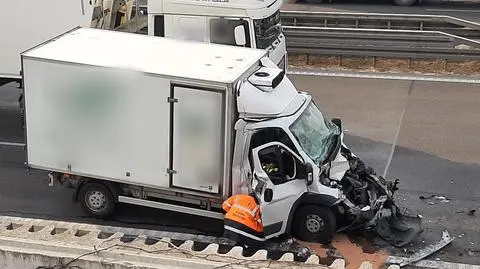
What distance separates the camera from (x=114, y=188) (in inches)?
456

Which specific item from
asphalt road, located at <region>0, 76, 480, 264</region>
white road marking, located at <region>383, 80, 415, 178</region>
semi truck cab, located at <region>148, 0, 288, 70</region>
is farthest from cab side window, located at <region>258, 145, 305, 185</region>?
semi truck cab, located at <region>148, 0, 288, 70</region>

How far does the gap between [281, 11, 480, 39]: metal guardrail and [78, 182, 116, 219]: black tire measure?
12.0 m

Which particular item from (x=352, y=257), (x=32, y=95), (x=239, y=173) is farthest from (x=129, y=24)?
(x=352, y=257)

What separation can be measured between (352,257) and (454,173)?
4.05 m

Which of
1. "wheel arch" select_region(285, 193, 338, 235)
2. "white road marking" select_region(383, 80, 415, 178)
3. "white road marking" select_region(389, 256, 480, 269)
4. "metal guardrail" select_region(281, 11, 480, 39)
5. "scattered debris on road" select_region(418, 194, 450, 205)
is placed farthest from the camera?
"metal guardrail" select_region(281, 11, 480, 39)

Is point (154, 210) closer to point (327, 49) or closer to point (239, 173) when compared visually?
point (239, 173)

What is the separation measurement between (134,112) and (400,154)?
19.1 ft

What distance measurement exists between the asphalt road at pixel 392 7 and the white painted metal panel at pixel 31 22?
13.7 metres

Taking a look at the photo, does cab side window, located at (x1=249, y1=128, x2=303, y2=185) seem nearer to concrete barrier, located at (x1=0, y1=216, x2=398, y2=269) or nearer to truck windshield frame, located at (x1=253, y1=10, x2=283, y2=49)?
concrete barrier, located at (x1=0, y1=216, x2=398, y2=269)

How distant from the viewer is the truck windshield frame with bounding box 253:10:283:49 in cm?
1484

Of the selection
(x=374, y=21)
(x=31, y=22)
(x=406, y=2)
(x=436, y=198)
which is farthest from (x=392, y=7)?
(x=436, y=198)

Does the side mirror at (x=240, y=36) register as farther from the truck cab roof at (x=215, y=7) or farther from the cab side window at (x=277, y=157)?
the cab side window at (x=277, y=157)

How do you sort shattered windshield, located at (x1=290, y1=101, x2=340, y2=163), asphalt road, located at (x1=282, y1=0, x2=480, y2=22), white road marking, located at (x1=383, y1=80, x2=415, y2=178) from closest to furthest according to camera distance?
shattered windshield, located at (x1=290, y1=101, x2=340, y2=163), white road marking, located at (x1=383, y1=80, x2=415, y2=178), asphalt road, located at (x1=282, y1=0, x2=480, y2=22)

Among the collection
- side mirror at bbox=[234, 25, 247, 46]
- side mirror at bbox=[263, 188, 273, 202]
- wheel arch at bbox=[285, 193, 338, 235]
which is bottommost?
wheel arch at bbox=[285, 193, 338, 235]
